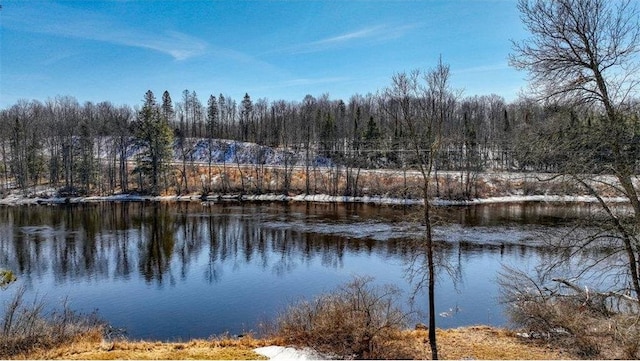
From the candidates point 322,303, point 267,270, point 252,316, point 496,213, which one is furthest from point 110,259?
point 496,213

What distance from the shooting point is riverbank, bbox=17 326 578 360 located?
12.4 metres

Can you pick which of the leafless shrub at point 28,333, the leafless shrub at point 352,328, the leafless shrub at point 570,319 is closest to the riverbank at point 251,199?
the leafless shrub at point 570,319

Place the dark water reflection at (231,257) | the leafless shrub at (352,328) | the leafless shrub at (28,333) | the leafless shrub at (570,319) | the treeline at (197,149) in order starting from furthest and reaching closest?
the treeline at (197,149) < the dark water reflection at (231,257) < the leafless shrub at (352,328) < the leafless shrub at (28,333) < the leafless shrub at (570,319)

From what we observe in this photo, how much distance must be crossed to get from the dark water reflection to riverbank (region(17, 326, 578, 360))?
3.97 meters

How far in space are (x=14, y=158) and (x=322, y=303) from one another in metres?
72.6

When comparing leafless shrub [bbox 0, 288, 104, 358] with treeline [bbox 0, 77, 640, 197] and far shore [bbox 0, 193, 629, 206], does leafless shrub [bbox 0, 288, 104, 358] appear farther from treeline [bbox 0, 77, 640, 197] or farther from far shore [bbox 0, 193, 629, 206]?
far shore [bbox 0, 193, 629, 206]

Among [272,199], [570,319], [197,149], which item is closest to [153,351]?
[570,319]

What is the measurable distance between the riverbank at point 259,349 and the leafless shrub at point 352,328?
0.47 meters

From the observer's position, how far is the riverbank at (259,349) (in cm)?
1240

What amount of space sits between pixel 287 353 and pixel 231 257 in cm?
1896

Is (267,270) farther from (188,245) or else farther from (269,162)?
(269,162)

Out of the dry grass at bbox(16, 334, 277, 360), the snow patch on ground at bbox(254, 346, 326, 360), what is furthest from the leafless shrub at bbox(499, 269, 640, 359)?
the dry grass at bbox(16, 334, 277, 360)

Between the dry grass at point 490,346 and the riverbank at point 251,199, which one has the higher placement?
the riverbank at point 251,199

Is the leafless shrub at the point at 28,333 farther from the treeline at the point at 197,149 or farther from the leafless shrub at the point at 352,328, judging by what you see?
the treeline at the point at 197,149
